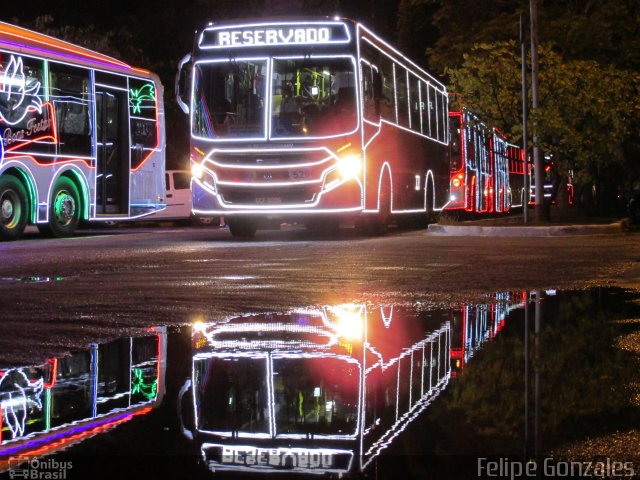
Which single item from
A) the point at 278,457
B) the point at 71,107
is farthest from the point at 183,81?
the point at 278,457

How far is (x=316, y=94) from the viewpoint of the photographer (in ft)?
75.5

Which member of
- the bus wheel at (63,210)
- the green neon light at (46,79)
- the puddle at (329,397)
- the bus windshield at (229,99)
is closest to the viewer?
the puddle at (329,397)

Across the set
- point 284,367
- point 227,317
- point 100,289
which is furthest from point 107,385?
point 100,289

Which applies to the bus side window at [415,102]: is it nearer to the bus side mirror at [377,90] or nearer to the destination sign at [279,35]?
the bus side mirror at [377,90]

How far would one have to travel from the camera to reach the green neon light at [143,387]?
6.21 meters

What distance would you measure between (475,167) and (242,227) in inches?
606

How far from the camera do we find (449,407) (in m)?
5.81

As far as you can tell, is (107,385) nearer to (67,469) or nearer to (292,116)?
(67,469)

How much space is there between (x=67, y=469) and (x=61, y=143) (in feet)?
70.5

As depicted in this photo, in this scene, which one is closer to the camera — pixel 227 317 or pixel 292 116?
pixel 227 317

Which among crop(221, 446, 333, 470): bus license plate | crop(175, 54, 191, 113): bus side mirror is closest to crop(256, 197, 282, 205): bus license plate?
crop(175, 54, 191, 113): bus side mirror

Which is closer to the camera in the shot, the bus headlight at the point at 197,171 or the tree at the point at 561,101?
the bus headlight at the point at 197,171

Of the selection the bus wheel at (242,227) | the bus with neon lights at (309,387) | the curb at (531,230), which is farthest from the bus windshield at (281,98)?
the bus with neon lights at (309,387)

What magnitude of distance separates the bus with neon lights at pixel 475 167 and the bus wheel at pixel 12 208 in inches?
536
